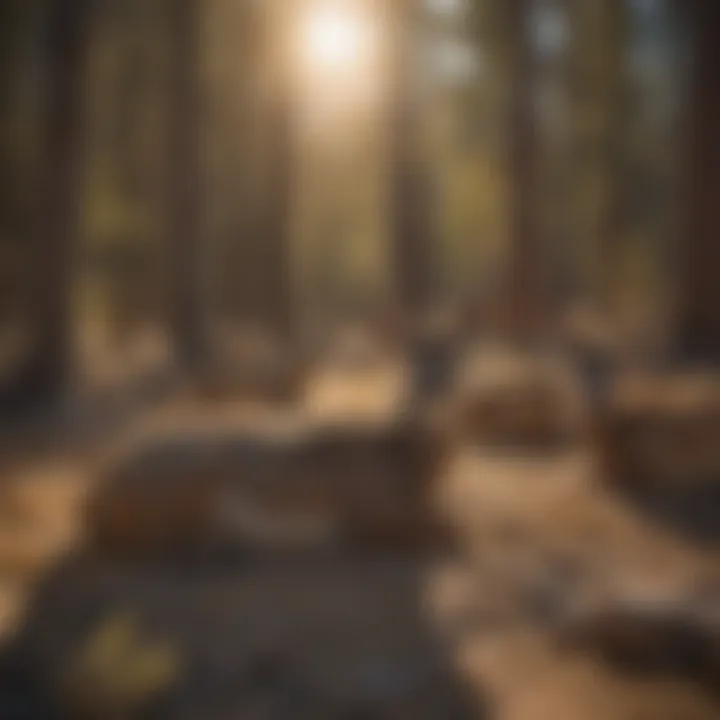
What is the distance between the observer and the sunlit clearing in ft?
9.43

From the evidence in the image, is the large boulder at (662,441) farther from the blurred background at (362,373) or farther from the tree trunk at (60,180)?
the tree trunk at (60,180)

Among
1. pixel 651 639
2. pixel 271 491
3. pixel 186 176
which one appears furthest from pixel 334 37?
pixel 186 176

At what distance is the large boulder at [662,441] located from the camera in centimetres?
309

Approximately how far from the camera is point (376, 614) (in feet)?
6.78

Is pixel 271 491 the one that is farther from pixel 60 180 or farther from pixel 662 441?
pixel 60 180

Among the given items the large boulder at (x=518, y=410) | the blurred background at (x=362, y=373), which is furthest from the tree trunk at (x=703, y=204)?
the large boulder at (x=518, y=410)

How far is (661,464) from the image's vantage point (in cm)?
313

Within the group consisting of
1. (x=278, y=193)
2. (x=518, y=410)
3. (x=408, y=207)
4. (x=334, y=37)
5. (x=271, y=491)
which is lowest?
(x=518, y=410)

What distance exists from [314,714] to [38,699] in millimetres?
398

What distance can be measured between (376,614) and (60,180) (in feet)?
9.96

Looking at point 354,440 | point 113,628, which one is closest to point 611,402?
point 354,440

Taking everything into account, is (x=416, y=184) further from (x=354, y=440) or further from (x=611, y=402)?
(x=354, y=440)

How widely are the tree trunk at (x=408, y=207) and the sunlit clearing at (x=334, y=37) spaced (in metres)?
1.45

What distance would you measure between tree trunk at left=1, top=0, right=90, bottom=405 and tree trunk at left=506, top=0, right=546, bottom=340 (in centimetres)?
202
